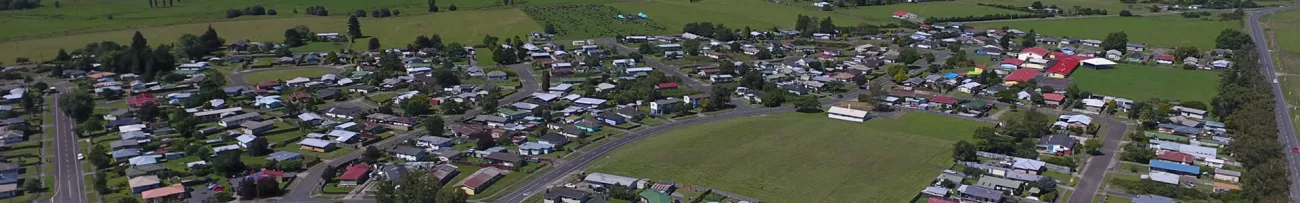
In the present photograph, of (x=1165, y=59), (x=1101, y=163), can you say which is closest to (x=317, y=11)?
(x=1165, y=59)

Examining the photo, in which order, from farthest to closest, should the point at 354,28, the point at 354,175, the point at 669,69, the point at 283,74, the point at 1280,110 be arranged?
the point at 354,28, the point at 669,69, the point at 283,74, the point at 1280,110, the point at 354,175

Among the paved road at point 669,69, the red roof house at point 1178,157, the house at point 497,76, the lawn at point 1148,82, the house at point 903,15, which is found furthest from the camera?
the house at point 903,15

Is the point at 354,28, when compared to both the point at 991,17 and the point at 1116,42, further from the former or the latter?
the point at 1116,42

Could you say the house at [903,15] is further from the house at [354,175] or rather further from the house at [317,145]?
the house at [354,175]

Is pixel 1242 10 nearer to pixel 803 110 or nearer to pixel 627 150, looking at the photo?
pixel 803 110

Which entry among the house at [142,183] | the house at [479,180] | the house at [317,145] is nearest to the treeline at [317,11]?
the house at [317,145]

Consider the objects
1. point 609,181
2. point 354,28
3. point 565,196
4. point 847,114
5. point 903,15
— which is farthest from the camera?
point 903,15
